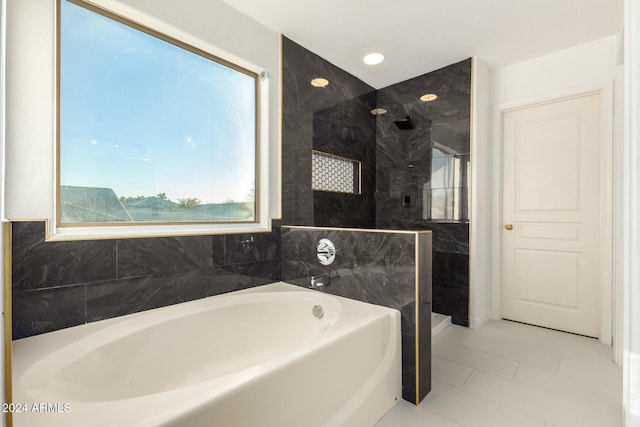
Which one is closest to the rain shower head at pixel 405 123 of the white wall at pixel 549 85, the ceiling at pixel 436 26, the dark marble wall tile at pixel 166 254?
the ceiling at pixel 436 26

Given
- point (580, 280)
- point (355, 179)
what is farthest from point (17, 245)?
point (580, 280)

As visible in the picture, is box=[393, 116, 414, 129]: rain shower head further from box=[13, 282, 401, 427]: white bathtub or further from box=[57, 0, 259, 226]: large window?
box=[13, 282, 401, 427]: white bathtub

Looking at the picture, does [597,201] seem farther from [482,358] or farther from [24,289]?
[24,289]

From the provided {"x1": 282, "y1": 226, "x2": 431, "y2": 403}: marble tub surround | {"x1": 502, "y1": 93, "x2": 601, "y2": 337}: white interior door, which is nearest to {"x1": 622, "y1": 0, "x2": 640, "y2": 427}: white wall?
{"x1": 282, "y1": 226, "x2": 431, "y2": 403}: marble tub surround

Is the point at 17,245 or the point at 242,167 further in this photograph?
the point at 242,167

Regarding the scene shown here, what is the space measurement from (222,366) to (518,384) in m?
1.77

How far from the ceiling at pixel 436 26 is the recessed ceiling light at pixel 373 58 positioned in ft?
0.15

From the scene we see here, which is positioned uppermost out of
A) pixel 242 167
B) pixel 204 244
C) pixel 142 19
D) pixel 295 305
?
pixel 142 19

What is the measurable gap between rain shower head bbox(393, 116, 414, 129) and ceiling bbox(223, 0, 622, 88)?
53 cm

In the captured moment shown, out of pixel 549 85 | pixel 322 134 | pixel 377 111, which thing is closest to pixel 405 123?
pixel 377 111

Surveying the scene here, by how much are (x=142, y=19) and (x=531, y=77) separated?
123 inches

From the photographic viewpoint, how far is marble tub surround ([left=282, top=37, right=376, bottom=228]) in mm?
2512

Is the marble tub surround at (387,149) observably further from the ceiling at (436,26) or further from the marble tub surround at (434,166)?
the ceiling at (436,26)

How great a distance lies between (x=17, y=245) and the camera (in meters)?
1.34
